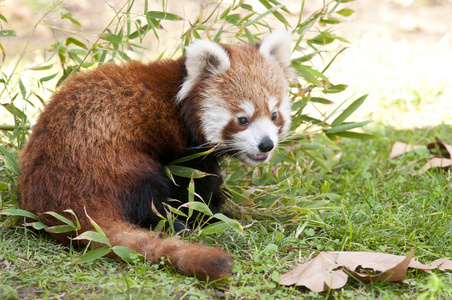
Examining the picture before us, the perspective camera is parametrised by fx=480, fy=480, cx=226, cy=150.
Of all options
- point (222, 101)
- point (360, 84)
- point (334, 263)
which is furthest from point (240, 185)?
point (360, 84)

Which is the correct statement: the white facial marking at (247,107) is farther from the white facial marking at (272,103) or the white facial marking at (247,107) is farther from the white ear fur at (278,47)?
the white ear fur at (278,47)

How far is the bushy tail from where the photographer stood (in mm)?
2182

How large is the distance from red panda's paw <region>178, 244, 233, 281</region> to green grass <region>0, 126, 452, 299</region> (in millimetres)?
50

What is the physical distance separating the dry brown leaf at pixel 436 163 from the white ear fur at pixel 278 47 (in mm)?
1466

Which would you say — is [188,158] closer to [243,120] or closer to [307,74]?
[243,120]

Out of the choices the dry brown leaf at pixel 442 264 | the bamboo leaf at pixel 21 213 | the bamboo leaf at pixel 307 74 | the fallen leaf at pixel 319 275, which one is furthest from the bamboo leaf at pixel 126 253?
the bamboo leaf at pixel 307 74

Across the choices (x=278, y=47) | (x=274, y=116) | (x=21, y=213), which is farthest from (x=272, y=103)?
(x=21, y=213)

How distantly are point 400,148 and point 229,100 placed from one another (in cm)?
193

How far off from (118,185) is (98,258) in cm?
44

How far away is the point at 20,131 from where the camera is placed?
3463 millimetres

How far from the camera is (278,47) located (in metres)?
3.28

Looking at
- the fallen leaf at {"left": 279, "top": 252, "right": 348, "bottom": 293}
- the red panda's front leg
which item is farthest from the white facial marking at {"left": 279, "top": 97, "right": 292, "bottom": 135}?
the red panda's front leg

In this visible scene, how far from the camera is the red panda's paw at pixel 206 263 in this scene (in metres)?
2.17

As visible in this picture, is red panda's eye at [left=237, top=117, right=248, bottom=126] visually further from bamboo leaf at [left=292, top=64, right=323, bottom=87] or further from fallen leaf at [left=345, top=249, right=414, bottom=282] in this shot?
fallen leaf at [left=345, top=249, right=414, bottom=282]
